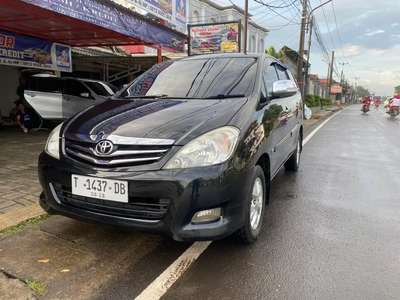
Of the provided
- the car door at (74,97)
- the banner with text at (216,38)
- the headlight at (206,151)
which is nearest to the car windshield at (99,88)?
the car door at (74,97)

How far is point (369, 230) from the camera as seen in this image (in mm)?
3312

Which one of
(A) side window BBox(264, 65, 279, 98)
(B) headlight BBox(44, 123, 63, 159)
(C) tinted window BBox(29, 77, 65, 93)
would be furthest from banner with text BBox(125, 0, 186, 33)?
(B) headlight BBox(44, 123, 63, 159)

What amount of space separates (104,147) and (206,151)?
0.75 metres

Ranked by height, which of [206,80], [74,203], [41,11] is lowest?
[74,203]

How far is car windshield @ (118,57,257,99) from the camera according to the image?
10.6ft

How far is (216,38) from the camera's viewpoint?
47.4ft

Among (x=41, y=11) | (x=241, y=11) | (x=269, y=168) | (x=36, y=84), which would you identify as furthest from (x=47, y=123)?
(x=241, y=11)

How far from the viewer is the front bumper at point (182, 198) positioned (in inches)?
87.7

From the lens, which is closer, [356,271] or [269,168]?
[356,271]

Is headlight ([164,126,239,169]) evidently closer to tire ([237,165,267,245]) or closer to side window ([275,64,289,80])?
tire ([237,165,267,245])

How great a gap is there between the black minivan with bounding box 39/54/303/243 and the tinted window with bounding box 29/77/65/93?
6.91 metres

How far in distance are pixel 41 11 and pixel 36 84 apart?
11.6 feet

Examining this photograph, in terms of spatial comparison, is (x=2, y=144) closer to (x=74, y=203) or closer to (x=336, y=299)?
(x=74, y=203)

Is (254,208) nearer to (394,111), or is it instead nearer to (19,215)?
(19,215)
